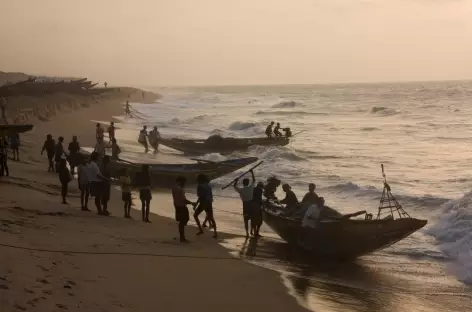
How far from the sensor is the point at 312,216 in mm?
11086

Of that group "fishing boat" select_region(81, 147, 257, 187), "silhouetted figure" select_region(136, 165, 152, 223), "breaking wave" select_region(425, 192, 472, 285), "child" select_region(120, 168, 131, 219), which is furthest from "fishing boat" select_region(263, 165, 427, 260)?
"fishing boat" select_region(81, 147, 257, 187)

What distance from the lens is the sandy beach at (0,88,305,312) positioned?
21.8 ft

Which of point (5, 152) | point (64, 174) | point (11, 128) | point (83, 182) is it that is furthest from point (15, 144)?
point (83, 182)

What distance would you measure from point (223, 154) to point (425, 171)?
11.1 m

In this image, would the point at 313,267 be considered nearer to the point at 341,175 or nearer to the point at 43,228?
the point at 43,228

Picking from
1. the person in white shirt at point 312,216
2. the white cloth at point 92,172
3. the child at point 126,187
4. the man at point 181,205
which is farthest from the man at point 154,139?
the person in white shirt at point 312,216

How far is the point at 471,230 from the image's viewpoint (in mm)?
13352

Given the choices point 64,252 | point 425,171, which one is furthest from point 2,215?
point 425,171

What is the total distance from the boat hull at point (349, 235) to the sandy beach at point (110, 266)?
1.85 meters

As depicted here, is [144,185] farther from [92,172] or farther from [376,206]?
[376,206]

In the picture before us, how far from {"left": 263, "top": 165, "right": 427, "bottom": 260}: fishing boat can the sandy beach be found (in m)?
1.81

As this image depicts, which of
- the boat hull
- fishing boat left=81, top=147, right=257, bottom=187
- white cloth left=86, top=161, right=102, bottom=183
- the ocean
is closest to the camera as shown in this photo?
the ocean

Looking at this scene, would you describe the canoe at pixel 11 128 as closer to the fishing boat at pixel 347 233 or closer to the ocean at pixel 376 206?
the ocean at pixel 376 206

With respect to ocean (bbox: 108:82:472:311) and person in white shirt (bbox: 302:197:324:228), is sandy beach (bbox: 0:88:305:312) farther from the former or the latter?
person in white shirt (bbox: 302:197:324:228)
